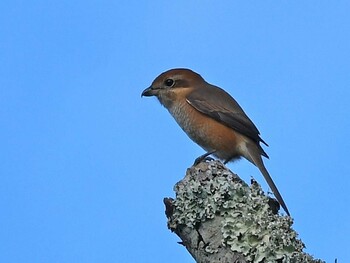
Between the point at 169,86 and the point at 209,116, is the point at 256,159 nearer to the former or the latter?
the point at 209,116

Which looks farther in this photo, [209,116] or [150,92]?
[150,92]

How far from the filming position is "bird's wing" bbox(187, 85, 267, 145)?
7004 millimetres

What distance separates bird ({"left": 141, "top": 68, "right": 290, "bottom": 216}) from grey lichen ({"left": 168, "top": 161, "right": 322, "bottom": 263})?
9.14 feet

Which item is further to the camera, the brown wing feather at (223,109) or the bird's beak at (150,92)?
the bird's beak at (150,92)

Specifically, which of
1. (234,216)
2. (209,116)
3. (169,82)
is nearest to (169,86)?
(169,82)

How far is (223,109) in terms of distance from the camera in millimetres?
7180

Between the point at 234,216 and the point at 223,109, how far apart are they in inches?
146

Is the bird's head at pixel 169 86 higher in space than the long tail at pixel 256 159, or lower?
higher

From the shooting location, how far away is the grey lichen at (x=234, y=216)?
3.27m

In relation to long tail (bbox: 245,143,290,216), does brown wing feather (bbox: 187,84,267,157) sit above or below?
above

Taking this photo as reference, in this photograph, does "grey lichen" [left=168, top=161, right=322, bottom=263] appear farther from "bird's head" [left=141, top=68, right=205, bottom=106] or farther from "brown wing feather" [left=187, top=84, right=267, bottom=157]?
"bird's head" [left=141, top=68, right=205, bottom=106]

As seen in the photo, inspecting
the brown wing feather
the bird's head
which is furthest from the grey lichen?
the bird's head

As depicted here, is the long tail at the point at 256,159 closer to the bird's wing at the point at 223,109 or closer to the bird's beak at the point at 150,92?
the bird's wing at the point at 223,109

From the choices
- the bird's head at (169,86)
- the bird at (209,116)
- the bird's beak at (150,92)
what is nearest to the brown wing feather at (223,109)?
the bird at (209,116)
